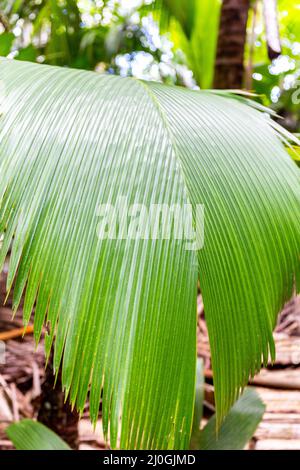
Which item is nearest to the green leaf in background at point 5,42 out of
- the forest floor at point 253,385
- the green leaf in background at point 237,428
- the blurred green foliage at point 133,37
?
the blurred green foliage at point 133,37

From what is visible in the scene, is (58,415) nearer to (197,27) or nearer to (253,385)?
(253,385)

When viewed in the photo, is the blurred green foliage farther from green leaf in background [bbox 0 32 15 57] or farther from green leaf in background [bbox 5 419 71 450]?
green leaf in background [bbox 5 419 71 450]

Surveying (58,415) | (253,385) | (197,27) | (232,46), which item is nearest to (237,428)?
(58,415)

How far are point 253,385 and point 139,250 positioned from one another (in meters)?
1.16

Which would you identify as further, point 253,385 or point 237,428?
point 253,385

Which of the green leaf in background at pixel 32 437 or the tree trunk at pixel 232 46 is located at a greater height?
the tree trunk at pixel 232 46

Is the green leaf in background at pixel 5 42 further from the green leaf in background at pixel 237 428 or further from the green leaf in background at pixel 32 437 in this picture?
the green leaf in background at pixel 237 428

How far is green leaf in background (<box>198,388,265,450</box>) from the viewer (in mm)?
836

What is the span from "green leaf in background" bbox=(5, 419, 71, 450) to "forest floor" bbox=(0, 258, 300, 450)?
15.7 inches

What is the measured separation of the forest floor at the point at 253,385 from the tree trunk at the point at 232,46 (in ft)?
2.36

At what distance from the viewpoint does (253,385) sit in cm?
133

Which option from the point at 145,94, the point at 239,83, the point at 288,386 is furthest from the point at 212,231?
the point at 288,386

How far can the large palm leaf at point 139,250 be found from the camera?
298 mm

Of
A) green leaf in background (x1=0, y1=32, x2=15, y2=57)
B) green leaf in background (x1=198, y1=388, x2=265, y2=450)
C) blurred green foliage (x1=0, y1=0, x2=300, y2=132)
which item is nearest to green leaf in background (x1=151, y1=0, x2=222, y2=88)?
blurred green foliage (x1=0, y1=0, x2=300, y2=132)
